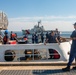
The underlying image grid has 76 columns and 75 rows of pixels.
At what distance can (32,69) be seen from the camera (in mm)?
8703

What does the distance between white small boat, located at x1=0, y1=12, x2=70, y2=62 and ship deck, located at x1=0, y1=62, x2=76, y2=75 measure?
220cm

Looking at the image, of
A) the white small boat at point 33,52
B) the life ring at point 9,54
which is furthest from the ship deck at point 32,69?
the life ring at point 9,54

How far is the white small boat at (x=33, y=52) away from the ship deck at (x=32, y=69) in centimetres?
220

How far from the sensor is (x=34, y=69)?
342 inches

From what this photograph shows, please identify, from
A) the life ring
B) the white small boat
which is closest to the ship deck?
the white small boat

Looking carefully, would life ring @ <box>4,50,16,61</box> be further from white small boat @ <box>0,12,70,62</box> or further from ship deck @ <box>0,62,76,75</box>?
ship deck @ <box>0,62,76,75</box>

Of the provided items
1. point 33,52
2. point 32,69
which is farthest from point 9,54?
point 32,69

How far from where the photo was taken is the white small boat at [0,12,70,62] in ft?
39.1

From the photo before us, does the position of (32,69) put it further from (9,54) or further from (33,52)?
(9,54)

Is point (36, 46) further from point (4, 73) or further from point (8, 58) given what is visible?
point (4, 73)

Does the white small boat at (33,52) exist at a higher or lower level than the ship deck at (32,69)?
higher

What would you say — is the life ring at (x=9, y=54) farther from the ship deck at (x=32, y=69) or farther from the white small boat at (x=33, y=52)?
the ship deck at (x=32, y=69)

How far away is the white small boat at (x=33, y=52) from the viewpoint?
11.9m

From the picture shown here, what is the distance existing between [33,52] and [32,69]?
11.0 feet
